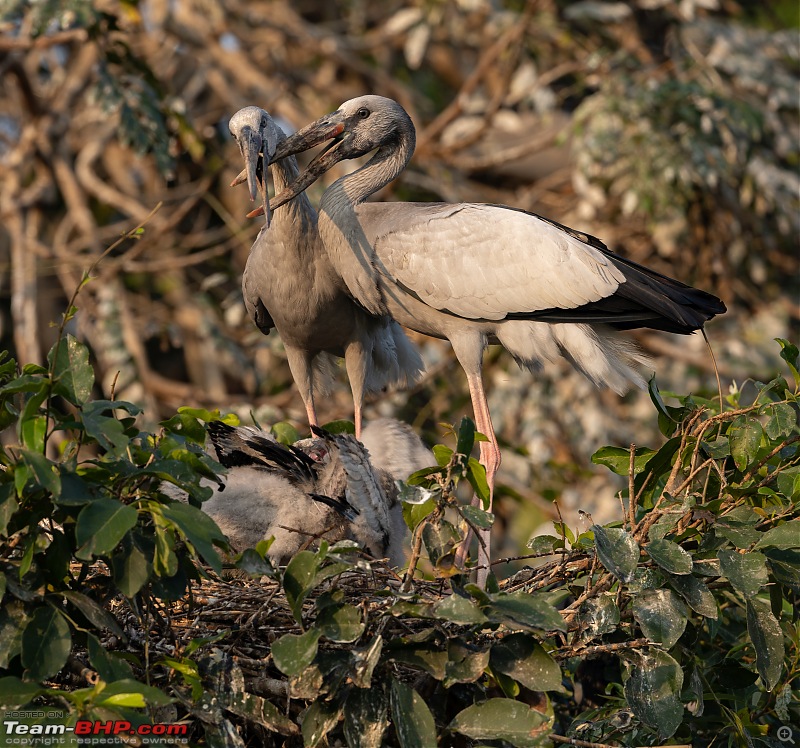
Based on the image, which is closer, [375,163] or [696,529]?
[696,529]

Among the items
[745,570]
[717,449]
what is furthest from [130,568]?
[717,449]

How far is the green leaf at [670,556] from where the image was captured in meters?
3.06

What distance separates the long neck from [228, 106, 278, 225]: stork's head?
360 mm

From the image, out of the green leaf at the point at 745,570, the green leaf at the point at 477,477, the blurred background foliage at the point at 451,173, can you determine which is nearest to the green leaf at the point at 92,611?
the green leaf at the point at 477,477

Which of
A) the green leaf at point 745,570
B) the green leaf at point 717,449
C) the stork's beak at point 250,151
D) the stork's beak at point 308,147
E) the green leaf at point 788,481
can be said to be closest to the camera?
the green leaf at point 745,570

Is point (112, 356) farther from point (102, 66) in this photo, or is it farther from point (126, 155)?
point (126, 155)

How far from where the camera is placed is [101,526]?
8.49 feet

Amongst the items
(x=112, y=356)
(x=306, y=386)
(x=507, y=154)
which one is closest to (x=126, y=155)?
(x=112, y=356)

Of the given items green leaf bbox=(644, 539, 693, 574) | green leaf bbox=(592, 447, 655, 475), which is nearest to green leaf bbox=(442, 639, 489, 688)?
green leaf bbox=(644, 539, 693, 574)

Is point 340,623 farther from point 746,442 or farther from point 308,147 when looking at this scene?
point 308,147

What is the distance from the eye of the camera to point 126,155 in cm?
1021

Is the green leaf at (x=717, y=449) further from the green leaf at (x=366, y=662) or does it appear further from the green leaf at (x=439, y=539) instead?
the green leaf at (x=366, y=662)

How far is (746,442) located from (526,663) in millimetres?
1192

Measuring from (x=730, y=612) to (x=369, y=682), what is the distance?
1676mm
